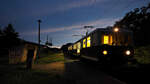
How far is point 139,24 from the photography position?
898 inches

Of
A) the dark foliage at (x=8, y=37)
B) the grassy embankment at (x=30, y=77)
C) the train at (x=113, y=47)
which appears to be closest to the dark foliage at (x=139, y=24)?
the train at (x=113, y=47)

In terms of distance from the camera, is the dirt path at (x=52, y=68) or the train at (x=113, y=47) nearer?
the train at (x=113, y=47)

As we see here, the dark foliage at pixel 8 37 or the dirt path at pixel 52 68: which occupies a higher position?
the dark foliage at pixel 8 37

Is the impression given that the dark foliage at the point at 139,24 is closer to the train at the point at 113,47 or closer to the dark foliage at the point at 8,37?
the train at the point at 113,47

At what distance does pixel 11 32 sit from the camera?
35719mm

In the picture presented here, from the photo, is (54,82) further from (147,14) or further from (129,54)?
(147,14)

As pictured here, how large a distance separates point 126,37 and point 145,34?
14689 millimetres

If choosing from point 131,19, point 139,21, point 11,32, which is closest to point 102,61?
point 139,21

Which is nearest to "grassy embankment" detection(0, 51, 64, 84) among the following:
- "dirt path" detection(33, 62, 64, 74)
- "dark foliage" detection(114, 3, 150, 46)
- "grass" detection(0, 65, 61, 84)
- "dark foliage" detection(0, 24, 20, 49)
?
"grass" detection(0, 65, 61, 84)

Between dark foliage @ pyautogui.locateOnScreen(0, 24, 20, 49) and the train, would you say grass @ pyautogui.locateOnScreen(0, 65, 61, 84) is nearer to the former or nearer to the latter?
the train

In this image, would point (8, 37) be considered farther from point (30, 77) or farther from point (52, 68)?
point (30, 77)

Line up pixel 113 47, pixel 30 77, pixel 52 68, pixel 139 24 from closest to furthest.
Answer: pixel 30 77
pixel 113 47
pixel 52 68
pixel 139 24

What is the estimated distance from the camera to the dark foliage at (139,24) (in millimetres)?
19064

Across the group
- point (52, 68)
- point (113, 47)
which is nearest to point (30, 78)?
point (52, 68)
